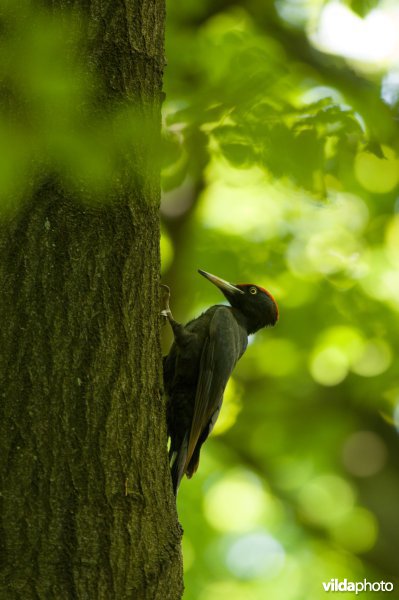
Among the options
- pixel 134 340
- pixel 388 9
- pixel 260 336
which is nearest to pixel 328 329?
pixel 260 336

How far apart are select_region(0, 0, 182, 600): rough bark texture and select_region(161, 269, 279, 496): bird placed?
1.59 metres

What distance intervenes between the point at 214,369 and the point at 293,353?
4206 millimetres

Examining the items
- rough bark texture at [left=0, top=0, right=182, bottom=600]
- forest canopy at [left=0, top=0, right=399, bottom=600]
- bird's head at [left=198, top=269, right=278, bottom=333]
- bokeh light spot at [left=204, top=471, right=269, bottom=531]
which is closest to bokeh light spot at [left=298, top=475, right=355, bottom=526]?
forest canopy at [left=0, top=0, right=399, bottom=600]

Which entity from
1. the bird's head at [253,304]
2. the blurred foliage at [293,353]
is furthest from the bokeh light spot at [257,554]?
the bird's head at [253,304]

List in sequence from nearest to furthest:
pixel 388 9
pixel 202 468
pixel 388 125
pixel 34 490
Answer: pixel 34 490, pixel 388 125, pixel 388 9, pixel 202 468

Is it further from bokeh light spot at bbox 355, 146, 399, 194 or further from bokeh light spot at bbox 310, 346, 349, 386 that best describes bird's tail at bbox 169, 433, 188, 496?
bokeh light spot at bbox 355, 146, 399, 194

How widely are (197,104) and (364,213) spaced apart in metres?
4.90

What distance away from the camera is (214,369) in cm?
490

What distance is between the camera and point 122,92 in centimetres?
291

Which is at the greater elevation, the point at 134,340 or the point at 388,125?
the point at 388,125

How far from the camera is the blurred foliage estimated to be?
6984mm

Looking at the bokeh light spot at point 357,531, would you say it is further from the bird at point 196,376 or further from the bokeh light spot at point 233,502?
the bird at point 196,376

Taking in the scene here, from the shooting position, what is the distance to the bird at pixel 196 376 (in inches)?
181

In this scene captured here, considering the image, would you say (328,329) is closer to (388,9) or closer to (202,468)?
(202,468)
